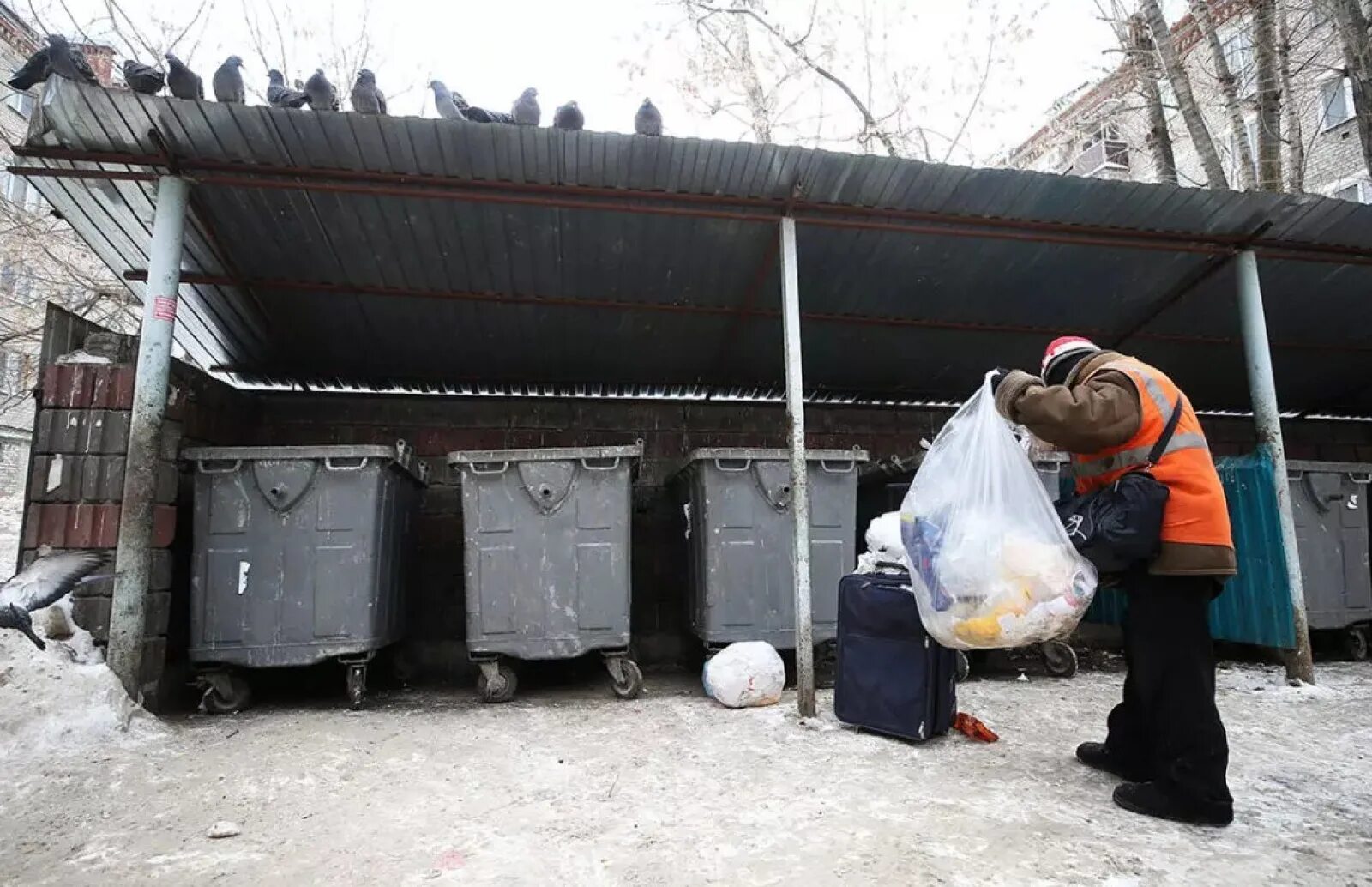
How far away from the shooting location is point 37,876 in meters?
1.67

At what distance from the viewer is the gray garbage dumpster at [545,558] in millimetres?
3422

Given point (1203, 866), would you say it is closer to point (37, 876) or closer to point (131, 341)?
point (37, 876)

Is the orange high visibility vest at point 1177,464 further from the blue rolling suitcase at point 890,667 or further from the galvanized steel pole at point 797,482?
the galvanized steel pole at point 797,482

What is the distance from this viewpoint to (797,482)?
3.34 metres

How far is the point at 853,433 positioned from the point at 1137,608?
143 inches

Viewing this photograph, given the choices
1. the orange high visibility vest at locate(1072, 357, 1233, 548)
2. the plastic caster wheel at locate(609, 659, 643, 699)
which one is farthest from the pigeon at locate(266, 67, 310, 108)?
the orange high visibility vest at locate(1072, 357, 1233, 548)

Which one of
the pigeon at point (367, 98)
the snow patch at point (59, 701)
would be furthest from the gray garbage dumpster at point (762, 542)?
the snow patch at point (59, 701)

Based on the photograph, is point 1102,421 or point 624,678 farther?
point 624,678

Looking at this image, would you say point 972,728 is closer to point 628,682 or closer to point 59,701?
point 628,682

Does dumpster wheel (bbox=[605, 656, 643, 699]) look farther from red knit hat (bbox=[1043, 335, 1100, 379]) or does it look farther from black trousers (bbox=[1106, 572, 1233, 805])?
red knit hat (bbox=[1043, 335, 1100, 379])

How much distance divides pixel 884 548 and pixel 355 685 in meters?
2.56

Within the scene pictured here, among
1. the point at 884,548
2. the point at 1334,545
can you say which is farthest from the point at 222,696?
the point at 1334,545

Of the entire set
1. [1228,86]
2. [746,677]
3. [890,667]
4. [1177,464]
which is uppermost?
[1228,86]

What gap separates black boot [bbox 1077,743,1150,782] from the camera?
231 centimetres
